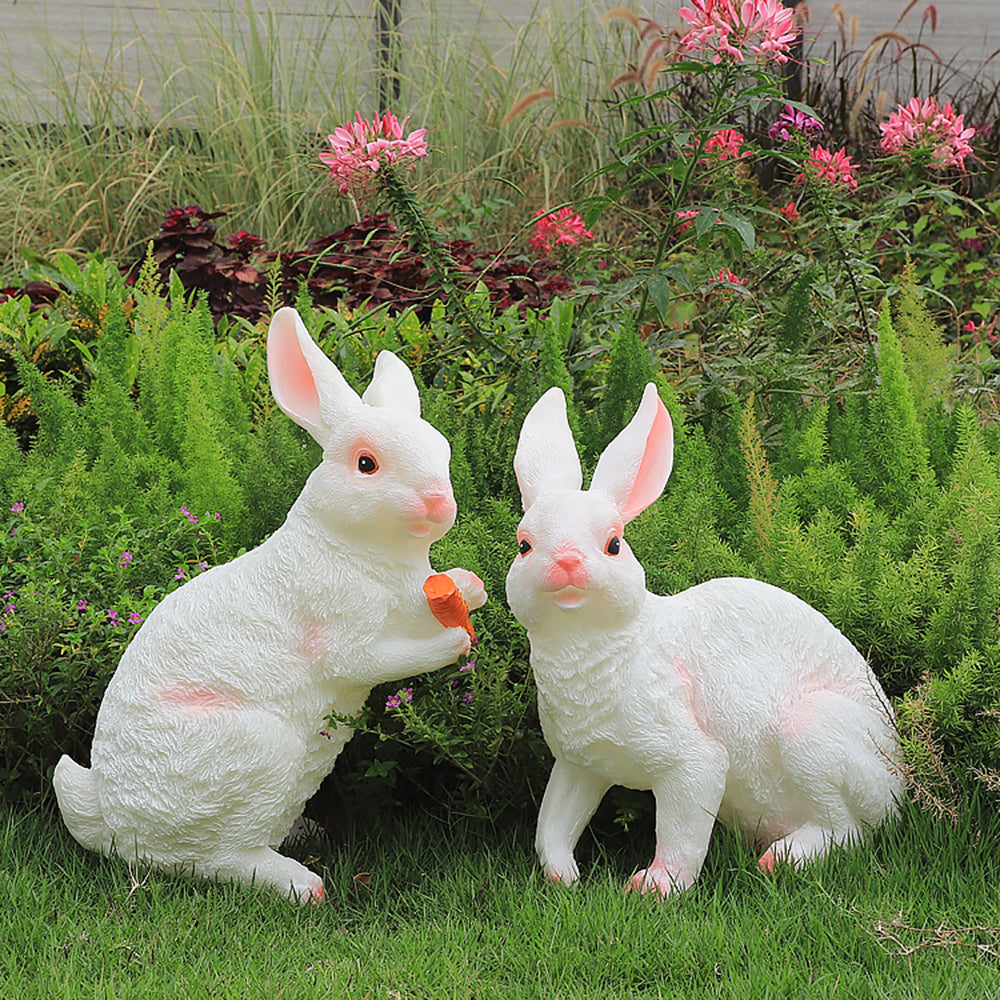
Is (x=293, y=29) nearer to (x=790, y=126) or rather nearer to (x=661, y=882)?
(x=790, y=126)

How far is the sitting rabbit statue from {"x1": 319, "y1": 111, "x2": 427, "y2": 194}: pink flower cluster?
3.83ft

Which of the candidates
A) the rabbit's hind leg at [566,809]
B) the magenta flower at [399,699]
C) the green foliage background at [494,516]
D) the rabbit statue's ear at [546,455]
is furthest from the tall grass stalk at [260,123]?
the rabbit's hind leg at [566,809]

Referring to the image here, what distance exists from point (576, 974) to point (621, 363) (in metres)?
1.93

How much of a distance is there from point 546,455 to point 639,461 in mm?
186

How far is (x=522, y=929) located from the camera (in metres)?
2.06

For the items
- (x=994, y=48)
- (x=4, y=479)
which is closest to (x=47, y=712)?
(x=4, y=479)

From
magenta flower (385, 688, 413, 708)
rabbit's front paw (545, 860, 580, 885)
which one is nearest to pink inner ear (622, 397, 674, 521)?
magenta flower (385, 688, 413, 708)

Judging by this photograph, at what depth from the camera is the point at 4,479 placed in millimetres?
3258

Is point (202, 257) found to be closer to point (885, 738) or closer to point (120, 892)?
point (120, 892)

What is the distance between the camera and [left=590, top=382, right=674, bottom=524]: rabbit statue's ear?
7.09ft

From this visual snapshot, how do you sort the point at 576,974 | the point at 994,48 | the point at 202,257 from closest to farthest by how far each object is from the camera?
1. the point at 576,974
2. the point at 202,257
3. the point at 994,48

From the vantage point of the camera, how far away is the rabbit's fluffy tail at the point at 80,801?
2.27 metres

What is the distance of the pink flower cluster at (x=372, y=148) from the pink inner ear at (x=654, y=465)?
141 cm

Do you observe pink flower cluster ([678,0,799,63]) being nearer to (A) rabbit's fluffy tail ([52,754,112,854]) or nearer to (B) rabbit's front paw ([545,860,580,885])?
(B) rabbit's front paw ([545,860,580,885])
